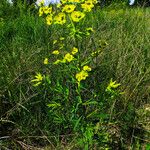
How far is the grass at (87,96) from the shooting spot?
3498 millimetres

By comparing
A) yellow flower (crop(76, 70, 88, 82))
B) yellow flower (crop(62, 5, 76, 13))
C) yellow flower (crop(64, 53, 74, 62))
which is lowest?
yellow flower (crop(76, 70, 88, 82))

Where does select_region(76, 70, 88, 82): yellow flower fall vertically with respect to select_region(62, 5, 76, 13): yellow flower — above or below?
below

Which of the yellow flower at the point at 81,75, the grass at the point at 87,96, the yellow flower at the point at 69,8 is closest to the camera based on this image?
the yellow flower at the point at 69,8

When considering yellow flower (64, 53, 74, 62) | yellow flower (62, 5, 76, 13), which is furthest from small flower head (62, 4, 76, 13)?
yellow flower (64, 53, 74, 62)

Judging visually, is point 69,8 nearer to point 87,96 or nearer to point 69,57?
point 69,57

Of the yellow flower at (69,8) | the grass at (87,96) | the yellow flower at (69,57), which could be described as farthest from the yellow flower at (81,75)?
the yellow flower at (69,8)

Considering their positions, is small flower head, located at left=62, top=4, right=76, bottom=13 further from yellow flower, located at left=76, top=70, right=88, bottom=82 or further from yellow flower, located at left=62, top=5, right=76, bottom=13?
yellow flower, located at left=76, top=70, right=88, bottom=82

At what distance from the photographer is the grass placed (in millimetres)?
3498

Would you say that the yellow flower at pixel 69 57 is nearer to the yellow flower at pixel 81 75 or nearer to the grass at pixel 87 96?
the yellow flower at pixel 81 75

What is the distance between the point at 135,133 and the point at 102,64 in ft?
2.54

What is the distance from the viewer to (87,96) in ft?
12.1

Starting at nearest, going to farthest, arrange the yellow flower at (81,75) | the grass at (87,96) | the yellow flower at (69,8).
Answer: the yellow flower at (69,8) < the yellow flower at (81,75) < the grass at (87,96)

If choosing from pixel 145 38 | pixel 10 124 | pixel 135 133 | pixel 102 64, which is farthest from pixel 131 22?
pixel 10 124

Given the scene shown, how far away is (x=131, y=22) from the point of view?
5488 millimetres
